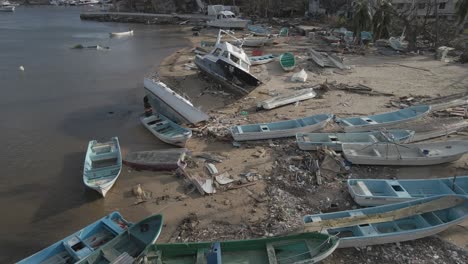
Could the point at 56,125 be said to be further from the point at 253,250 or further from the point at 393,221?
the point at 393,221

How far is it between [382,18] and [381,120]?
2166cm

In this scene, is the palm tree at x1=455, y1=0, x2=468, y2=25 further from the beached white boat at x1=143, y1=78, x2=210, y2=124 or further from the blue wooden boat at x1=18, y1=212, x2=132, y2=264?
the blue wooden boat at x1=18, y1=212, x2=132, y2=264

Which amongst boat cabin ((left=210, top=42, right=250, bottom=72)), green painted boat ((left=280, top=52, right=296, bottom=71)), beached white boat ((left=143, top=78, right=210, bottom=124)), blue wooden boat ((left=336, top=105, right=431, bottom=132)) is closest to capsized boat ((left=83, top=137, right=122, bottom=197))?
beached white boat ((left=143, top=78, right=210, bottom=124))

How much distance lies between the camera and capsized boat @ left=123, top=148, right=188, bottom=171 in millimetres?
12461

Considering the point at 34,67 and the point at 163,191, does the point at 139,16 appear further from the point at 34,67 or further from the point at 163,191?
the point at 163,191

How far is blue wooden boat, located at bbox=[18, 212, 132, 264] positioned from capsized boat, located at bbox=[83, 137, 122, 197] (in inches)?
79.1

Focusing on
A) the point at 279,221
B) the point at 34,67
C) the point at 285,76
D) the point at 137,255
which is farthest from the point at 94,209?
the point at 34,67

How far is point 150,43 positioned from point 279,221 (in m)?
37.9

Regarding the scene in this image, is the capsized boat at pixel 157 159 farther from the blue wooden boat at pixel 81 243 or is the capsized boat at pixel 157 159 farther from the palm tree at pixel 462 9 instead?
the palm tree at pixel 462 9

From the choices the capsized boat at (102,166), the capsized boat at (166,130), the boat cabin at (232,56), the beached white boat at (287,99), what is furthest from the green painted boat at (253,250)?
the boat cabin at (232,56)

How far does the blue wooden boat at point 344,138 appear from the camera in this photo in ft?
41.5

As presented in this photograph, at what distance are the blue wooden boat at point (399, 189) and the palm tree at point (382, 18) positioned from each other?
26.1m

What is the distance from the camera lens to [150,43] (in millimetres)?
42500

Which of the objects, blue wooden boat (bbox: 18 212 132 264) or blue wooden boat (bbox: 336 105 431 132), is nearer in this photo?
blue wooden boat (bbox: 18 212 132 264)
